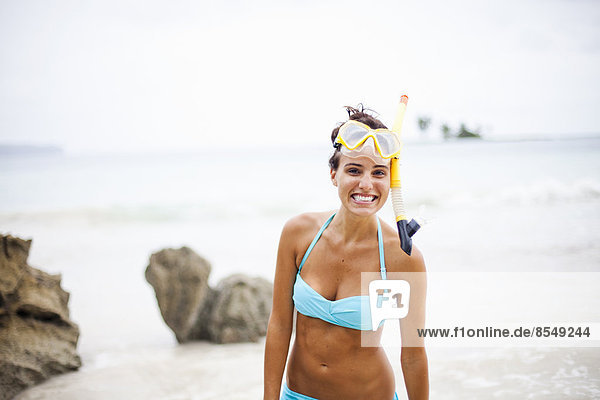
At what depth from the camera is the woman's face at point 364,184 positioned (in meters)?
1.88

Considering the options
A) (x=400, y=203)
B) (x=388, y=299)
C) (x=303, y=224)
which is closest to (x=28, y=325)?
(x=303, y=224)

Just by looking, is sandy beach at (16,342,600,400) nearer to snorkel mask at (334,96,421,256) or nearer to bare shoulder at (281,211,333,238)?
bare shoulder at (281,211,333,238)

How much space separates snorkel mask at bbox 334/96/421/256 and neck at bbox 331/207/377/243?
20cm

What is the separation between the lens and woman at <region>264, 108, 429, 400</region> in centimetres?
197

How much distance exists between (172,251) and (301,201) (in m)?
11.6

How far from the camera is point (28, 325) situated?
3.76 metres

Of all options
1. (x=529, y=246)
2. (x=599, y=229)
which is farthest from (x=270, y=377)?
(x=599, y=229)

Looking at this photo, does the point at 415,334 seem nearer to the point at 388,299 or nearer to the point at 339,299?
the point at 388,299

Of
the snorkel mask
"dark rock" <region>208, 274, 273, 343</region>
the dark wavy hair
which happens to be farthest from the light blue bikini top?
"dark rock" <region>208, 274, 273, 343</region>

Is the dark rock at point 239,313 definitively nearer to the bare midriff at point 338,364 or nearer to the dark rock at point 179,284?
the dark rock at point 179,284

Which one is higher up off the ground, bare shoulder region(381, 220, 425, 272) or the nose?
the nose

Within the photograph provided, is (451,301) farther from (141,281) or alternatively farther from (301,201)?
(301,201)

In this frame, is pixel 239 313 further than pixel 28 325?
Yes

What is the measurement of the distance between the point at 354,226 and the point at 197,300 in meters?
3.06
